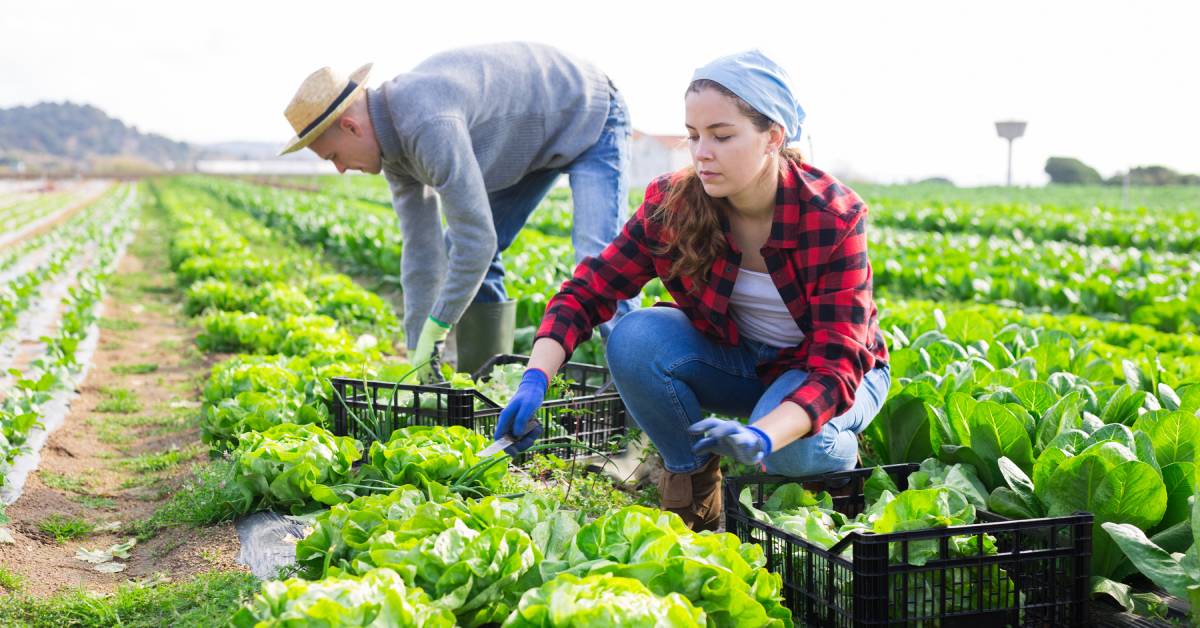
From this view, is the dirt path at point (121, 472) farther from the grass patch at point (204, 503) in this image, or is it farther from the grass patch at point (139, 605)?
the grass patch at point (139, 605)

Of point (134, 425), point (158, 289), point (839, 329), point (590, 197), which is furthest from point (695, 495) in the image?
point (158, 289)

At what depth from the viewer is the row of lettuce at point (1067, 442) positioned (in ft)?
8.13

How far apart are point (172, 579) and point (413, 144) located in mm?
1679

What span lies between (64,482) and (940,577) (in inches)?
128

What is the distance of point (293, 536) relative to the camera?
283cm

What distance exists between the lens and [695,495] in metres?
3.08

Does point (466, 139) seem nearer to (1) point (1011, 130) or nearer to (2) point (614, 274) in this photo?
(2) point (614, 274)

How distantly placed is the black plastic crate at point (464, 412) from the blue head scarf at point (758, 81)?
1.14 m

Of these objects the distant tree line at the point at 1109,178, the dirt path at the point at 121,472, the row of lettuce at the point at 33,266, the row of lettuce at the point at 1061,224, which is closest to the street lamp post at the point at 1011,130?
the distant tree line at the point at 1109,178

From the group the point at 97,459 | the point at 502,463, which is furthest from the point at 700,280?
the point at 97,459

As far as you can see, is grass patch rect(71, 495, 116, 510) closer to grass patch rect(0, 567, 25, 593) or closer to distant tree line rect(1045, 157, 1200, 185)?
grass patch rect(0, 567, 25, 593)

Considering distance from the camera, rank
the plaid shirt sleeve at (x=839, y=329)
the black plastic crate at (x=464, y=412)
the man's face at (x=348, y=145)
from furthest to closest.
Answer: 1. the man's face at (x=348, y=145)
2. the black plastic crate at (x=464, y=412)
3. the plaid shirt sleeve at (x=839, y=329)

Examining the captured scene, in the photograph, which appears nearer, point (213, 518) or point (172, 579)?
point (172, 579)

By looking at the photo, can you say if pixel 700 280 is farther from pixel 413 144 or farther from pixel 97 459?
pixel 97 459
